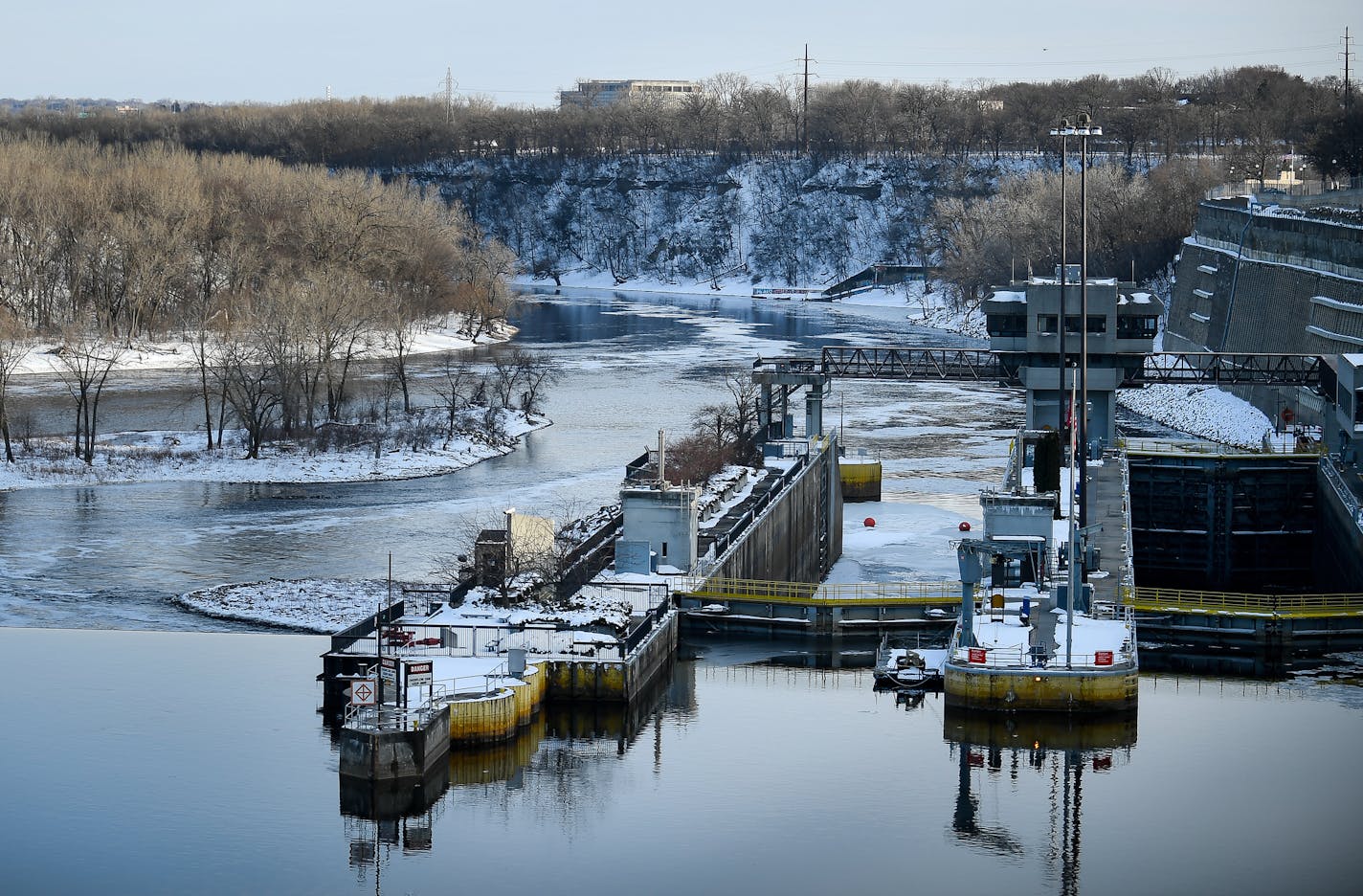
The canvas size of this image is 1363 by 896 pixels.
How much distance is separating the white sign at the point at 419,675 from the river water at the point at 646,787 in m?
1.75

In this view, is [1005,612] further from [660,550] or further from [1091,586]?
[660,550]

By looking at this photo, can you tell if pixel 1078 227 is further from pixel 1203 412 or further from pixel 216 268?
pixel 216 268

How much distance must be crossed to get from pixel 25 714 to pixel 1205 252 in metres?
83.8

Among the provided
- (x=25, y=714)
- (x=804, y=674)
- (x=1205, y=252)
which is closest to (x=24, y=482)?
(x=25, y=714)

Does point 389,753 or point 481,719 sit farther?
point 481,719

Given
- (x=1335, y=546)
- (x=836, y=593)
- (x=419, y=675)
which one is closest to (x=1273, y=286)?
(x=1335, y=546)

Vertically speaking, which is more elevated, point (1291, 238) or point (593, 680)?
point (1291, 238)

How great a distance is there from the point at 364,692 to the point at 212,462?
44373mm

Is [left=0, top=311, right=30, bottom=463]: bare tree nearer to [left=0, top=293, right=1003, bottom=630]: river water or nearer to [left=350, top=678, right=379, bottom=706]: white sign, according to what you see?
[left=0, top=293, right=1003, bottom=630]: river water

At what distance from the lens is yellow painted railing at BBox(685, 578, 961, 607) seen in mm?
51469

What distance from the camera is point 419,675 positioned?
135 ft

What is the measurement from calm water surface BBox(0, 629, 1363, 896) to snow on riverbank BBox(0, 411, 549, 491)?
31900 mm

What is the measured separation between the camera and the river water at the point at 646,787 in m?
35.2

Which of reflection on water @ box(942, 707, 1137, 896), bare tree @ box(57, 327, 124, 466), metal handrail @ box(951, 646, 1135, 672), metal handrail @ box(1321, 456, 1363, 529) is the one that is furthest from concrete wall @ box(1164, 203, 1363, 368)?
bare tree @ box(57, 327, 124, 466)
